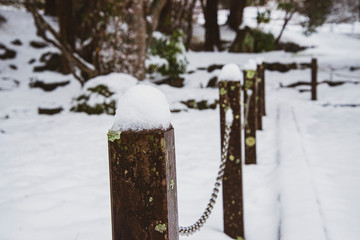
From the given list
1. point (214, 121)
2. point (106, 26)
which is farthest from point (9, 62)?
point (214, 121)

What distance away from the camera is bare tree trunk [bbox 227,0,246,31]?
16.6 m

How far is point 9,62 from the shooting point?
11867 millimetres

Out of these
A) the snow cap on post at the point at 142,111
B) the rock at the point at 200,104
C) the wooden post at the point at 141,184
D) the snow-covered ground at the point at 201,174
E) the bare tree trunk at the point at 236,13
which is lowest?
the snow-covered ground at the point at 201,174

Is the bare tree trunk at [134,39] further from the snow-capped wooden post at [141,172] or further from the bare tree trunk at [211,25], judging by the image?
the bare tree trunk at [211,25]

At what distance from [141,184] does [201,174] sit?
207cm

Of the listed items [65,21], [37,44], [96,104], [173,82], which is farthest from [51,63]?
[96,104]

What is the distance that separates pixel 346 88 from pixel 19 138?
7689 millimetres

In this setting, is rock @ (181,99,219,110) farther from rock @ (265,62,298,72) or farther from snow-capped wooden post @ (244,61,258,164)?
rock @ (265,62,298,72)

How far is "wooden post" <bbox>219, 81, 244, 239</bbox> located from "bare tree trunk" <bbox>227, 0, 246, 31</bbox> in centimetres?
1595

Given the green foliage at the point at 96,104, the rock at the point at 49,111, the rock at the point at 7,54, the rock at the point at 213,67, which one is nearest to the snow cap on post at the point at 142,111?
the green foliage at the point at 96,104

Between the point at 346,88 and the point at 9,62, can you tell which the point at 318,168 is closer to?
the point at 346,88

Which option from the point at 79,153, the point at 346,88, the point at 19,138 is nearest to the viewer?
the point at 79,153

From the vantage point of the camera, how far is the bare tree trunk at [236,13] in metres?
16.6

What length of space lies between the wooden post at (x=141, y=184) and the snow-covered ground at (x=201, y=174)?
1038 millimetres
